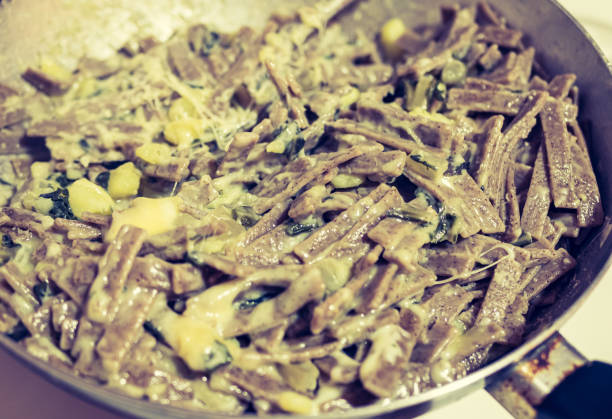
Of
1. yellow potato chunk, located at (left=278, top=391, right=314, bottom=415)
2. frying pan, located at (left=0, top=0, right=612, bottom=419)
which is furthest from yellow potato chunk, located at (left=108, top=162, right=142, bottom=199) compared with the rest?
yellow potato chunk, located at (left=278, top=391, right=314, bottom=415)

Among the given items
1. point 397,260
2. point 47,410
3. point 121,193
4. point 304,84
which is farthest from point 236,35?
point 47,410

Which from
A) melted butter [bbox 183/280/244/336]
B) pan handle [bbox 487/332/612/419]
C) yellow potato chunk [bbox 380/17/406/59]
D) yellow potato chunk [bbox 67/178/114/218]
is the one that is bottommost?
yellow potato chunk [bbox 67/178/114/218]

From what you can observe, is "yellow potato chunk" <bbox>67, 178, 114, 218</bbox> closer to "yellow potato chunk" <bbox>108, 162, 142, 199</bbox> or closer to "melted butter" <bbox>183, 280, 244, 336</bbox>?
"yellow potato chunk" <bbox>108, 162, 142, 199</bbox>

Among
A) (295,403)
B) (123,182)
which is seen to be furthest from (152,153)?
(295,403)

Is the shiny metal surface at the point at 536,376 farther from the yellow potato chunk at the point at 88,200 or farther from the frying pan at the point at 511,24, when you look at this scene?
the yellow potato chunk at the point at 88,200

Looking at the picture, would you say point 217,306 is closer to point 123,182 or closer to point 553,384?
point 123,182

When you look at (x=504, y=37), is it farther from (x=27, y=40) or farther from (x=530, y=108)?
(x=27, y=40)

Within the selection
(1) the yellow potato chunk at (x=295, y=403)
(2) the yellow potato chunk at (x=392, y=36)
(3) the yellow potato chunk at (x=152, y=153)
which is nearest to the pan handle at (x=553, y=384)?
(1) the yellow potato chunk at (x=295, y=403)
